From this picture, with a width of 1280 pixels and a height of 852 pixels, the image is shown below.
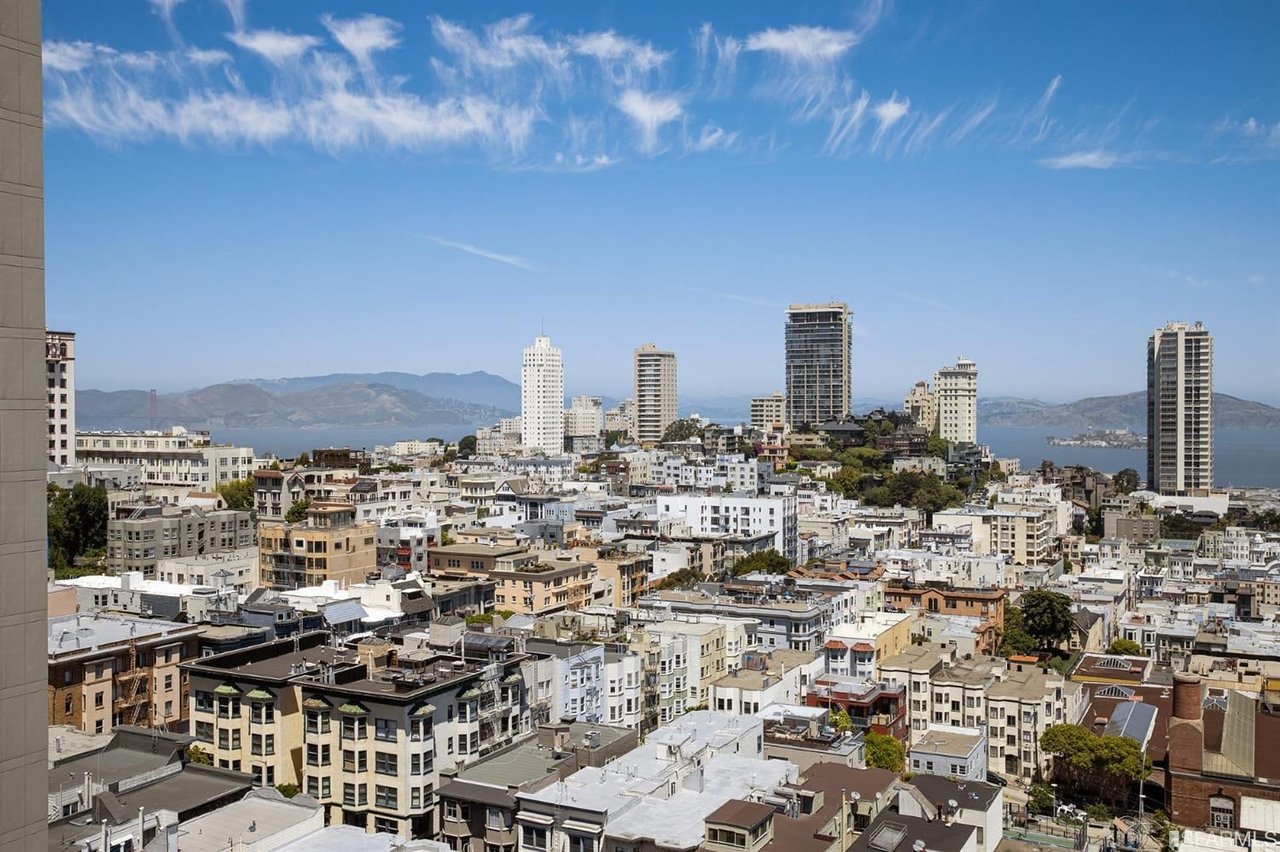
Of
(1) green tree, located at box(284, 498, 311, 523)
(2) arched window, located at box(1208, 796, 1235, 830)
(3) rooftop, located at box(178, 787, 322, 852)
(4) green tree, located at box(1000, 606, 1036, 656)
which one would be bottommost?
(2) arched window, located at box(1208, 796, 1235, 830)

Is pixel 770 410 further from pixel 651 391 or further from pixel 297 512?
pixel 297 512

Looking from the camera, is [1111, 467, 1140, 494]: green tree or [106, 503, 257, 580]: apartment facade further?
[1111, 467, 1140, 494]: green tree

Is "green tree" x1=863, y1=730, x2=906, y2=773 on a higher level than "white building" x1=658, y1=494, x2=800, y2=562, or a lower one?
lower

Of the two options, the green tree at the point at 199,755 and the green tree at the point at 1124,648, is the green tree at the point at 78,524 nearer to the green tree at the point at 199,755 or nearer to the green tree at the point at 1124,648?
the green tree at the point at 199,755

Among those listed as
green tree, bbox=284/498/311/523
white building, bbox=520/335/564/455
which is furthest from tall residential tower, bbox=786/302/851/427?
green tree, bbox=284/498/311/523

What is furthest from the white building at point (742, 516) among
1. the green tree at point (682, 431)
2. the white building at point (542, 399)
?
the white building at point (542, 399)

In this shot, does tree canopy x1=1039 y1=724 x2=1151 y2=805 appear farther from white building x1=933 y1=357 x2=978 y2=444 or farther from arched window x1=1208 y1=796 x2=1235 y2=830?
white building x1=933 y1=357 x2=978 y2=444

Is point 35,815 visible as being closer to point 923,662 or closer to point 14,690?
point 14,690

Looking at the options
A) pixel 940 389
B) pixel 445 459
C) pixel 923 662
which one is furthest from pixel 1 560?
pixel 940 389
